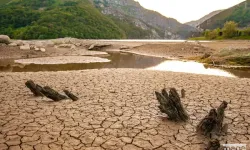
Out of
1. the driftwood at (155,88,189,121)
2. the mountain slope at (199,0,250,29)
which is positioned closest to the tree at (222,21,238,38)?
the driftwood at (155,88,189,121)

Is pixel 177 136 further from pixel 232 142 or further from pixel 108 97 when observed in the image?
pixel 108 97

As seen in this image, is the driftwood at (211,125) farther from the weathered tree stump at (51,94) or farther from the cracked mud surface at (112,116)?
the weathered tree stump at (51,94)

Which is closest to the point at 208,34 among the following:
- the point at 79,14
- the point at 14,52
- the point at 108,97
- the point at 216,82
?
the point at 79,14

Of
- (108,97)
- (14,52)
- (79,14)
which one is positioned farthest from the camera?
(79,14)

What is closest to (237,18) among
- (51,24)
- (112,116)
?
(51,24)

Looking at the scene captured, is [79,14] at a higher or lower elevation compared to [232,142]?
higher

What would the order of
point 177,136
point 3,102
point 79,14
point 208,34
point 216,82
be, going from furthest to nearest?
point 79,14, point 208,34, point 216,82, point 3,102, point 177,136

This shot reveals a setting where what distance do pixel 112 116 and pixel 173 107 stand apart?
158 centimetres

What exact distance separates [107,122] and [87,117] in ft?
2.05

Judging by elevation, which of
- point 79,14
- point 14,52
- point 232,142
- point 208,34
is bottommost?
point 232,142

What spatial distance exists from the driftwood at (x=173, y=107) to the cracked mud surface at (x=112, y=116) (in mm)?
197

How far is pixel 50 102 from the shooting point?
6.62m

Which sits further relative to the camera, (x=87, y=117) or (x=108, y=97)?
(x=108, y=97)

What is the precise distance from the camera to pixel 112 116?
5555mm
